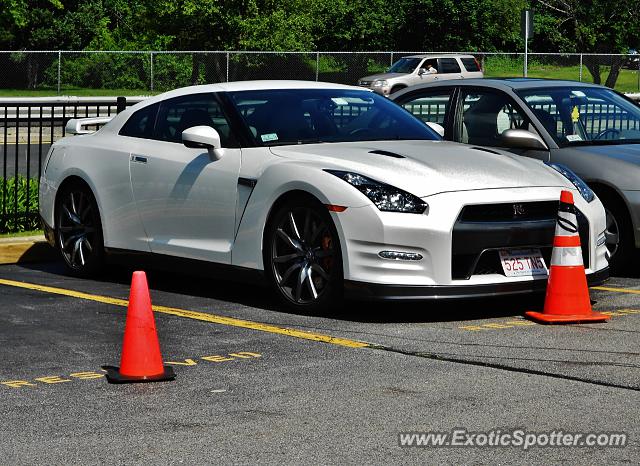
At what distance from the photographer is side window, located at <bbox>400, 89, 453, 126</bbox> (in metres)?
12.0

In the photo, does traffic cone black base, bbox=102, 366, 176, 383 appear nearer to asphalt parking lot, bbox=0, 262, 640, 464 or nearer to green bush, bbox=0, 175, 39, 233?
asphalt parking lot, bbox=0, 262, 640, 464

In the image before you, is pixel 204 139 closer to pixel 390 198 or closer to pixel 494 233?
pixel 390 198

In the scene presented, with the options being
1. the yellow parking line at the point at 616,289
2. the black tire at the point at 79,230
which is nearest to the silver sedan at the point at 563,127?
the yellow parking line at the point at 616,289

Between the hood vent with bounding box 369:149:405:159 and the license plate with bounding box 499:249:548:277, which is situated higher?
the hood vent with bounding box 369:149:405:159

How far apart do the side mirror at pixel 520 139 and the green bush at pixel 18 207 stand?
15.4 feet

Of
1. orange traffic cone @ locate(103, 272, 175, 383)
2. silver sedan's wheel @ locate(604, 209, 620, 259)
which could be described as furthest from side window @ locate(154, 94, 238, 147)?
silver sedan's wheel @ locate(604, 209, 620, 259)

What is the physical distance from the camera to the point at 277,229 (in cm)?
915

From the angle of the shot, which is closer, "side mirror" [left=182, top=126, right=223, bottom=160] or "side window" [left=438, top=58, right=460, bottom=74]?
"side mirror" [left=182, top=126, right=223, bottom=160]

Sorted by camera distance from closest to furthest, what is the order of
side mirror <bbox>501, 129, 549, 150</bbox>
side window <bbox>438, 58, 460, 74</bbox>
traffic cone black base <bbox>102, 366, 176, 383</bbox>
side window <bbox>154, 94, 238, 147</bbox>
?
traffic cone black base <bbox>102, 366, 176, 383</bbox>
side window <bbox>154, 94, 238, 147</bbox>
side mirror <bbox>501, 129, 549, 150</bbox>
side window <bbox>438, 58, 460, 74</bbox>

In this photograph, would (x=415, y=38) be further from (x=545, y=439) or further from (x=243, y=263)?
(x=545, y=439)

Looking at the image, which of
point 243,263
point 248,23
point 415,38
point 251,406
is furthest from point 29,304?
point 415,38

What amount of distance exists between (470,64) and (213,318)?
119ft

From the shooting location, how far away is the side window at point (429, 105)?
1200cm

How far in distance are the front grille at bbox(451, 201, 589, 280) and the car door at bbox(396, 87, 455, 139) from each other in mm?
2939
